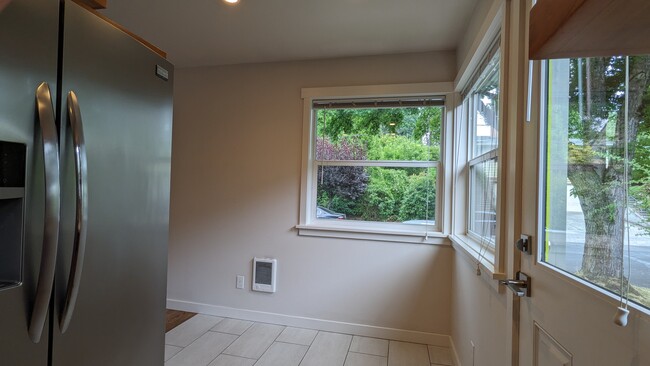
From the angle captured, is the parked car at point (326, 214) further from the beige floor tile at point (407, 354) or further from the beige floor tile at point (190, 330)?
the beige floor tile at point (190, 330)

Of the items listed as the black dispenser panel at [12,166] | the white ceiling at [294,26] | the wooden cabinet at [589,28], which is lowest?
the black dispenser panel at [12,166]

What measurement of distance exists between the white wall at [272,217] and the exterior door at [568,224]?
5.03ft

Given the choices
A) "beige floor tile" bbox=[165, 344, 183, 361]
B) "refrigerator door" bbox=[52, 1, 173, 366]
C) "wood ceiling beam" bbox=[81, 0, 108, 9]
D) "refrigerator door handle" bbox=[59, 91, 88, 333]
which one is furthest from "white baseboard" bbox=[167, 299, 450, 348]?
"wood ceiling beam" bbox=[81, 0, 108, 9]

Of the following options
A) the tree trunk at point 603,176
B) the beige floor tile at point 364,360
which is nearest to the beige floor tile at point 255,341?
the beige floor tile at point 364,360

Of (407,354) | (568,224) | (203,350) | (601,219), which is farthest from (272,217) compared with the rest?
(601,219)

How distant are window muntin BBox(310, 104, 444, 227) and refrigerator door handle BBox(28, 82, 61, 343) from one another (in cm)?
213

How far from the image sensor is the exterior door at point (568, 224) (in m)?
0.68

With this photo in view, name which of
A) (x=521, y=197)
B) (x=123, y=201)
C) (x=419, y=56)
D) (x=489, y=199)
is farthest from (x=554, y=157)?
(x=419, y=56)

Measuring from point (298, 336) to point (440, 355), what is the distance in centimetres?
112

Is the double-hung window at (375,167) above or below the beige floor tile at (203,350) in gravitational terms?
above

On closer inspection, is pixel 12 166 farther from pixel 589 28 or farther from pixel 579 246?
pixel 579 246

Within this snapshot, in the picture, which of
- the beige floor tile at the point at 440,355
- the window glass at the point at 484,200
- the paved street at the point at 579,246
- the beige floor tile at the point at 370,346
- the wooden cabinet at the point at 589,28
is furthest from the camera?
the beige floor tile at the point at 370,346

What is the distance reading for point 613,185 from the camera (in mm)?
699

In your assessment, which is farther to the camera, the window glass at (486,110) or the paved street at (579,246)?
the window glass at (486,110)
